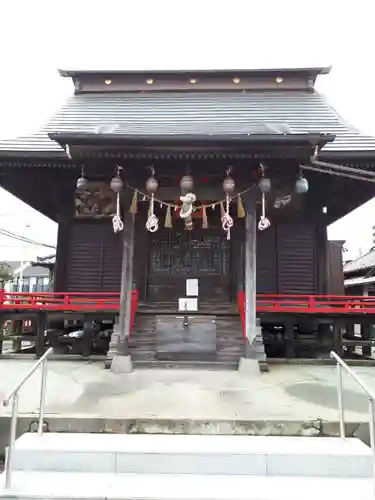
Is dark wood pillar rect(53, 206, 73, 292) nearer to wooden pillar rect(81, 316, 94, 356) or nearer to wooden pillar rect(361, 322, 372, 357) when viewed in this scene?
wooden pillar rect(81, 316, 94, 356)

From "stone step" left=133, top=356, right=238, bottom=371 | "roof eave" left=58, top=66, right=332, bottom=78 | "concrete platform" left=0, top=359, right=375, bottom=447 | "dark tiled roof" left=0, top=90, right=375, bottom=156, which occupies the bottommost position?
"concrete platform" left=0, top=359, right=375, bottom=447

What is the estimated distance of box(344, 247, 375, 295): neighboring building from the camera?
20730 millimetres

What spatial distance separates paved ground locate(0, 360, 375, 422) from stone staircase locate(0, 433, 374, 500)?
556mm

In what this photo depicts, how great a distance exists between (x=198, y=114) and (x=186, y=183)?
3.79m

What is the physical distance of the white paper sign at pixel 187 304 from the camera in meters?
8.82

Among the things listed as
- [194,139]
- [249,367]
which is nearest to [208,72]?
[194,139]

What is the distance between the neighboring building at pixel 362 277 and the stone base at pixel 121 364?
16717 mm

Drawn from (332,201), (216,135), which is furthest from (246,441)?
(332,201)

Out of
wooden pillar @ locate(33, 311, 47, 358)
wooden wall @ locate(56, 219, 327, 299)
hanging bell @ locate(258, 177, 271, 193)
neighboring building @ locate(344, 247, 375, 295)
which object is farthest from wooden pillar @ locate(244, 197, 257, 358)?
neighboring building @ locate(344, 247, 375, 295)

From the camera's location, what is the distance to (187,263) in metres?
9.66

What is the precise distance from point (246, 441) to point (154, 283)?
607 centimetres

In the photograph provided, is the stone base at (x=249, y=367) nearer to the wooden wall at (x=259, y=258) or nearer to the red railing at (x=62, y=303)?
the red railing at (x=62, y=303)

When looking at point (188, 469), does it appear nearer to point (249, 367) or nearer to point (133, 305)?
point (249, 367)

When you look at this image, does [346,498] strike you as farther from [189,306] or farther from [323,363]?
[189,306]
